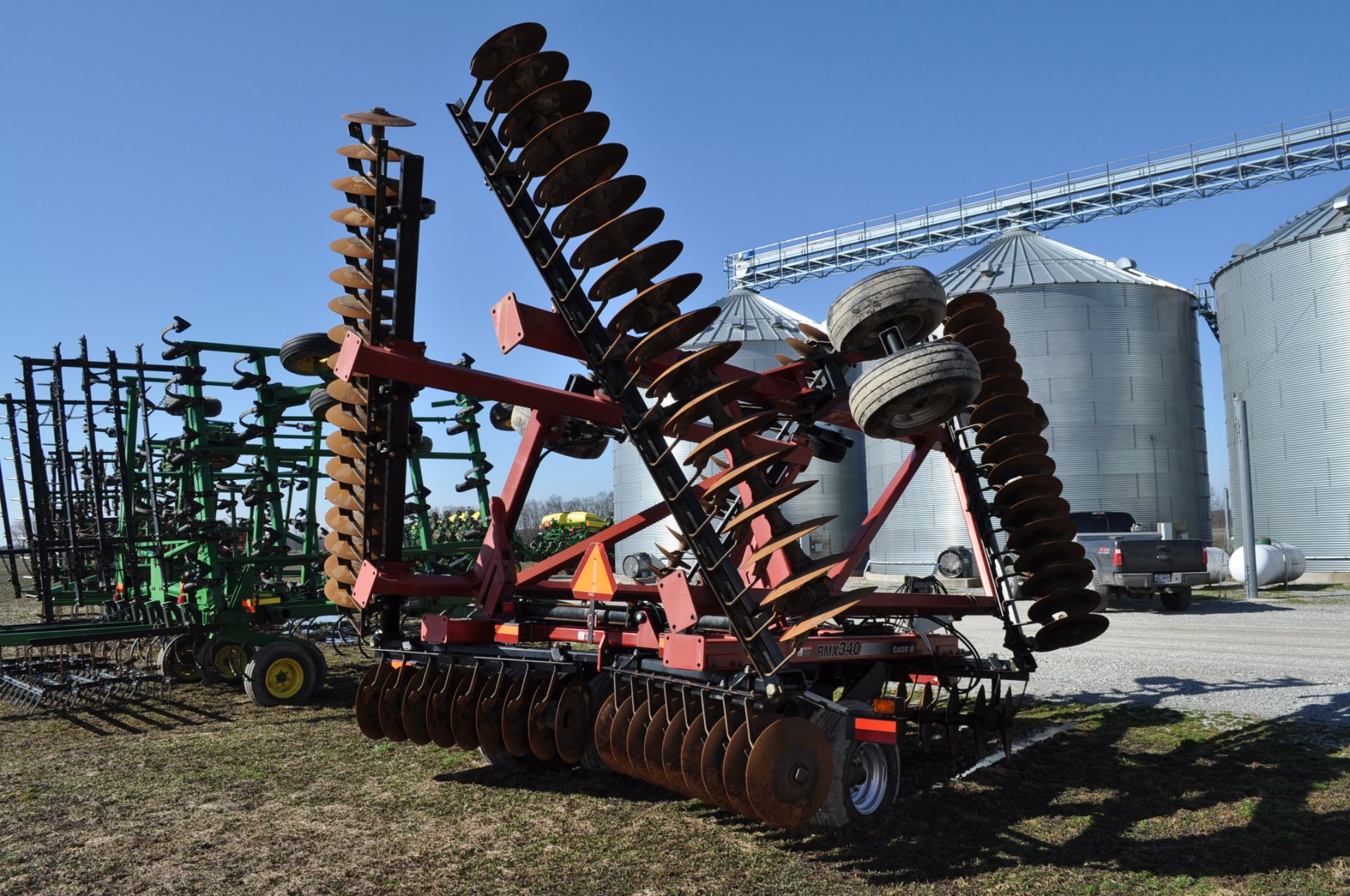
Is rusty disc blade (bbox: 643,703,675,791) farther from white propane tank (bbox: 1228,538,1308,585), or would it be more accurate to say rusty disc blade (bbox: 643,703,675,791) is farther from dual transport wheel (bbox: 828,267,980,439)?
white propane tank (bbox: 1228,538,1308,585)

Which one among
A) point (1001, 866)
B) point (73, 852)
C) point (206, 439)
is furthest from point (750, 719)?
point (206, 439)

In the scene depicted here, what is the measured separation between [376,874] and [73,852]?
5.32ft

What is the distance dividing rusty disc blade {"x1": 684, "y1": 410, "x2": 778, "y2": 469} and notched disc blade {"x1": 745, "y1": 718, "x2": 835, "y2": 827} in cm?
119

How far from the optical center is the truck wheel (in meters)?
18.6

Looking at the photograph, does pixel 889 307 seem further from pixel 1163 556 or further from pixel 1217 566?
pixel 1217 566

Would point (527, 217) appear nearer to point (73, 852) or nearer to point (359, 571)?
point (359, 571)

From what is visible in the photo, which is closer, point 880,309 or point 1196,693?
point 880,309

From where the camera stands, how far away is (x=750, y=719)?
452cm

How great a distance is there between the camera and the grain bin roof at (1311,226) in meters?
24.8

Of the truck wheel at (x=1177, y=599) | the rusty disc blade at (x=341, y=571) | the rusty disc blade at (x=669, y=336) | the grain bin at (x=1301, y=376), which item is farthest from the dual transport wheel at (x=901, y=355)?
the grain bin at (x=1301, y=376)

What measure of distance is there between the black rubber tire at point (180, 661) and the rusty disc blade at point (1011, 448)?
8479 mm

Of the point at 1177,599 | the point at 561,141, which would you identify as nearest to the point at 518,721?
the point at 561,141

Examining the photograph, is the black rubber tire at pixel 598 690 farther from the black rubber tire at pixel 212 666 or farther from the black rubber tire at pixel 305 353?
the black rubber tire at pixel 212 666

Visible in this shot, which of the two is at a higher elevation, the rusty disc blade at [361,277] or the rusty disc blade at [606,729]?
the rusty disc blade at [361,277]
